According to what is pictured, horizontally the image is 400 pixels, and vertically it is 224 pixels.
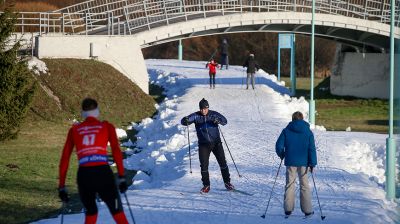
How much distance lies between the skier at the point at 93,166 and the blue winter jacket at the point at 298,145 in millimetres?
4007

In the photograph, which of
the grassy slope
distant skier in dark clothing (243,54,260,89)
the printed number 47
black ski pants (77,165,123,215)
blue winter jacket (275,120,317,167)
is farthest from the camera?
distant skier in dark clothing (243,54,260,89)

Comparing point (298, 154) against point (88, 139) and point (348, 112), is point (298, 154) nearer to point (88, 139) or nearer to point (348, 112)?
point (88, 139)

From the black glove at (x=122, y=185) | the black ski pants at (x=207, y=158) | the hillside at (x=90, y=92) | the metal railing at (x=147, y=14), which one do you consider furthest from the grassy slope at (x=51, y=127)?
the black glove at (x=122, y=185)

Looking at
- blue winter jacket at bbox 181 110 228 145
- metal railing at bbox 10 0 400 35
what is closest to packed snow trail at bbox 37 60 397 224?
blue winter jacket at bbox 181 110 228 145

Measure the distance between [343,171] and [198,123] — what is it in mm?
4479

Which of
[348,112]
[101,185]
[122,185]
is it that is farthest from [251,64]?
[122,185]

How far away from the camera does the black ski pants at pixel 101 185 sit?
39.1ft

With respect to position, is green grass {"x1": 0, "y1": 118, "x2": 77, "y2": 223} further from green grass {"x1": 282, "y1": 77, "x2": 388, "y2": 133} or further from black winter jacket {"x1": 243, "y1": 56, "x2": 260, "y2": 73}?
black winter jacket {"x1": 243, "y1": 56, "x2": 260, "y2": 73}

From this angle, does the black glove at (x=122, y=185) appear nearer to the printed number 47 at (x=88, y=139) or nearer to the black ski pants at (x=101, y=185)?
the black ski pants at (x=101, y=185)

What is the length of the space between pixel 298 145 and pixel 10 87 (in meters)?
14.6

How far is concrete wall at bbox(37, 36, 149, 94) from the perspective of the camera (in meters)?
37.8

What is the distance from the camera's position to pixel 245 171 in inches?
837

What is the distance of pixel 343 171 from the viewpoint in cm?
2128

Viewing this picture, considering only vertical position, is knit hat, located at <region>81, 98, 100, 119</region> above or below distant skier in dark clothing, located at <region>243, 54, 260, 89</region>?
below
